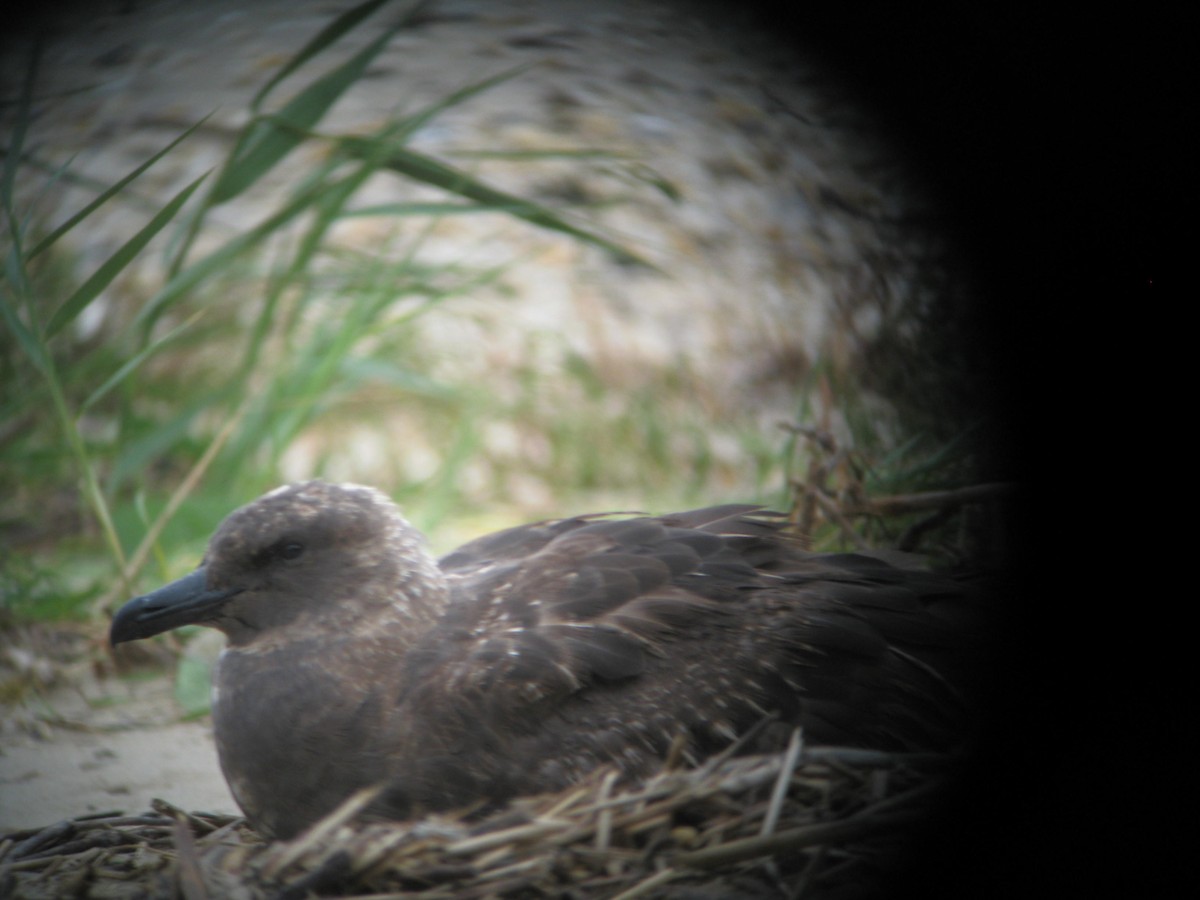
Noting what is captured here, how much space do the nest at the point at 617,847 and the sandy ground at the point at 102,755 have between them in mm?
408

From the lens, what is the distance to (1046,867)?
1.58m

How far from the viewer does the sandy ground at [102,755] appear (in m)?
2.37

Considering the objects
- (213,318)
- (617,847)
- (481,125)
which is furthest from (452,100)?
(213,318)

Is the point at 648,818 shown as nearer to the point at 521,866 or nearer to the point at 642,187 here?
the point at 521,866

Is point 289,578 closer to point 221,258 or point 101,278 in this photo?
point 101,278

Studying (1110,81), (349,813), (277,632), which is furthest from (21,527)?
(1110,81)

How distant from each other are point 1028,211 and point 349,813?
4.47ft

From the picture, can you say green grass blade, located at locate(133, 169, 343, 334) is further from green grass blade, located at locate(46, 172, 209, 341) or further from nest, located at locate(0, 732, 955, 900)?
nest, located at locate(0, 732, 955, 900)

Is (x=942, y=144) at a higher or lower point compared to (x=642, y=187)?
higher

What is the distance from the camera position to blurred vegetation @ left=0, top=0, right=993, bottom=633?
244cm

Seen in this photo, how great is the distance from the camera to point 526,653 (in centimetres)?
201

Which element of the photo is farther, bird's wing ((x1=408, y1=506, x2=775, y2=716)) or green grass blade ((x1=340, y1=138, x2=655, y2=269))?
green grass blade ((x1=340, y1=138, x2=655, y2=269))

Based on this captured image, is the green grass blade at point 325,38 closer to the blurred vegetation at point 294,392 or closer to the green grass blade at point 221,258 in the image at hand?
the blurred vegetation at point 294,392

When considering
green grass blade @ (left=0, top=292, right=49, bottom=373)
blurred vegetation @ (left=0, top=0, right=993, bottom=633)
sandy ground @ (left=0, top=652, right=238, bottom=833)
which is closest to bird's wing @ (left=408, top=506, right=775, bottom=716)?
blurred vegetation @ (left=0, top=0, right=993, bottom=633)
